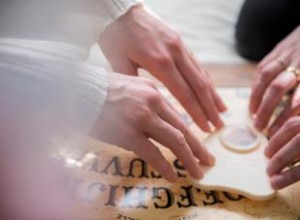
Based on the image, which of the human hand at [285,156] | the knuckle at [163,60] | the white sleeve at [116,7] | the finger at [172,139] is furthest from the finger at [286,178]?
the white sleeve at [116,7]

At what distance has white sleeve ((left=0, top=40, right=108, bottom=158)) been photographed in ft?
1.70

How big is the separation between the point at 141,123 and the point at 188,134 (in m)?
0.07

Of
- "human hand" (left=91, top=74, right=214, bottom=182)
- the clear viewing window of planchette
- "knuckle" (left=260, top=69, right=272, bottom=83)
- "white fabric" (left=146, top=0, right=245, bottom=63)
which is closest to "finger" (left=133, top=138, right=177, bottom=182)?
"human hand" (left=91, top=74, right=214, bottom=182)

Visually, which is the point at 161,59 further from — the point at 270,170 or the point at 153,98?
the point at 270,170

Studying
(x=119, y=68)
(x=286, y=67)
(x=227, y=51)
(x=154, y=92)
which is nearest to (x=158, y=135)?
(x=154, y=92)

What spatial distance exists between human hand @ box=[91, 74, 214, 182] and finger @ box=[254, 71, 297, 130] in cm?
14

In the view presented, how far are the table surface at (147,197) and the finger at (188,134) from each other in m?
0.04

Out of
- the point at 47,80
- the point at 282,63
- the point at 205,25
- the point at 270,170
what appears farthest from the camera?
the point at 205,25

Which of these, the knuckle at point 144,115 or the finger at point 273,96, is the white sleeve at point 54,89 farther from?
the finger at point 273,96

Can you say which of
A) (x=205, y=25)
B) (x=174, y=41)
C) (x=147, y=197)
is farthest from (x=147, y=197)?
(x=205, y=25)

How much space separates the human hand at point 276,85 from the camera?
27.6 inches

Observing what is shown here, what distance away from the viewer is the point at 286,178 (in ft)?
2.02

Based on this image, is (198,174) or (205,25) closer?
(198,174)

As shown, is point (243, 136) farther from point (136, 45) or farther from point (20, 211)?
point (20, 211)
